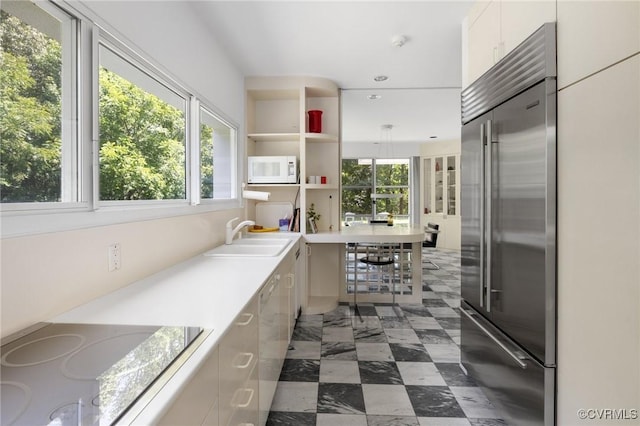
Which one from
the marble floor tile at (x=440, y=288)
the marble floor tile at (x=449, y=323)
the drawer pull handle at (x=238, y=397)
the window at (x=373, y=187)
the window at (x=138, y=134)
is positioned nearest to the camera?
the drawer pull handle at (x=238, y=397)

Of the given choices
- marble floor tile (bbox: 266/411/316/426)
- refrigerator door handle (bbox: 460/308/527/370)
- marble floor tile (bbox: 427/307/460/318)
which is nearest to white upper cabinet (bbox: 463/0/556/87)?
refrigerator door handle (bbox: 460/308/527/370)

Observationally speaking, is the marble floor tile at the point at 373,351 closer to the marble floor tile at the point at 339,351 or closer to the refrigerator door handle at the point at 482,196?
the marble floor tile at the point at 339,351

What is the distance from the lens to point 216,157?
3.02 metres

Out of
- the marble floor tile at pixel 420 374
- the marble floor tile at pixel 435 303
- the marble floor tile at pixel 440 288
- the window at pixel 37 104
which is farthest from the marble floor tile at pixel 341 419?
the marble floor tile at pixel 440 288

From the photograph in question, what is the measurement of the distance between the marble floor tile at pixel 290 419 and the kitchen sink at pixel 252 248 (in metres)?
0.98

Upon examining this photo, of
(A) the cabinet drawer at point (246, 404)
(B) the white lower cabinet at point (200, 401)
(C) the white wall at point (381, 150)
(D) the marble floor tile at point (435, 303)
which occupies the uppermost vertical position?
(C) the white wall at point (381, 150)

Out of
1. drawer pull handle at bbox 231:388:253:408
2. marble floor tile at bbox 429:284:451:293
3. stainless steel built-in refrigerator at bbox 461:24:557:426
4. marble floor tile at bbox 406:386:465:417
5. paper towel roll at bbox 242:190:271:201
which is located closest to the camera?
Answer: drawer pull handle at bbox 231:388:253:408

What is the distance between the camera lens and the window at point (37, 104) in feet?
3.44

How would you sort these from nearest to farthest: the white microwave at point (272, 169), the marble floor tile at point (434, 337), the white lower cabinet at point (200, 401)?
1. the white lower cabinet at point (200, 401)
2. the marble floor tile at point (434, 337)
3. the white microwave at point (272, 169)

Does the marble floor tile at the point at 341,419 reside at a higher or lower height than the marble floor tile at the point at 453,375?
lower

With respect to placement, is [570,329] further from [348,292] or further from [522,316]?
[348,292]

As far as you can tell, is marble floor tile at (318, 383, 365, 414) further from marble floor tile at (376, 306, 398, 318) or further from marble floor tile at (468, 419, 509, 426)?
marble floor tile at (376, 306, 398, 318)

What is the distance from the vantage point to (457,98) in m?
4.64

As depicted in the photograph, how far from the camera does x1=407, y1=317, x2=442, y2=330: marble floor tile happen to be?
10.7 ft
